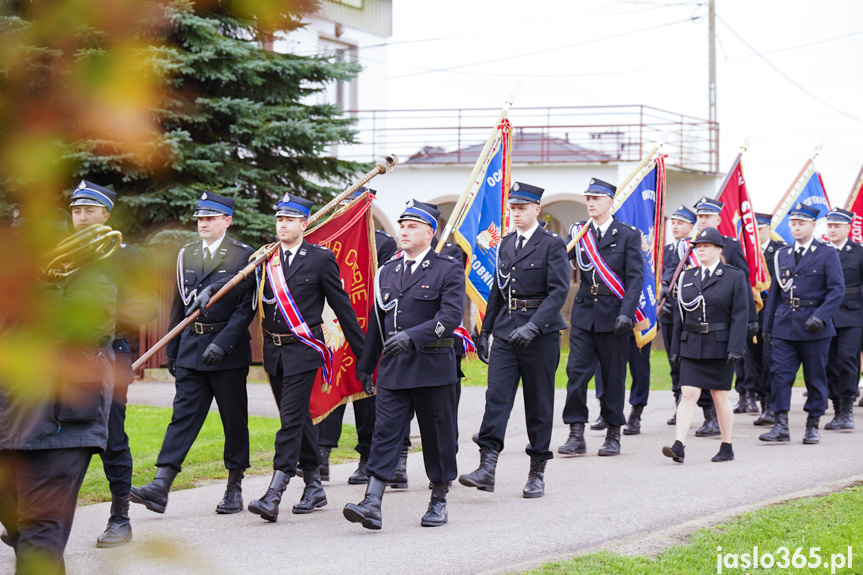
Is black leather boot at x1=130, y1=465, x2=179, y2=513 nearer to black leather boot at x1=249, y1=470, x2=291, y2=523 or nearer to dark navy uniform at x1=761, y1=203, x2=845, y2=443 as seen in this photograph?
black leather boot at x1=249, y1=470, x2=291, y2=523

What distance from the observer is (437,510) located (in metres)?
6.13

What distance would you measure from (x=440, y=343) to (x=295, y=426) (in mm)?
1085

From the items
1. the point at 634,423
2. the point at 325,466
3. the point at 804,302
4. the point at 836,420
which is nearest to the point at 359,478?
the point at 325,466

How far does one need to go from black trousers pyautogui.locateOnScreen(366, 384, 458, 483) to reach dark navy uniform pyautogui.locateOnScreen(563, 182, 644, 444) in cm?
264

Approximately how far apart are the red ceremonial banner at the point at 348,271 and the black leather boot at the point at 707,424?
4012 millimetres

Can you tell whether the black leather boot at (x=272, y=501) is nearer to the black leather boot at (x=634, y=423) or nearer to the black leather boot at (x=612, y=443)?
the black leather boot at (x=612, y=443)

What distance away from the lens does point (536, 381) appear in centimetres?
728

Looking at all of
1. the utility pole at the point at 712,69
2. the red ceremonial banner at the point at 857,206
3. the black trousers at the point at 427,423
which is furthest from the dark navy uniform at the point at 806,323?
the utility pole at the point at 712,69

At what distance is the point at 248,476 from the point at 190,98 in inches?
262

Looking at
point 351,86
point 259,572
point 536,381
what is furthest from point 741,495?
point 351,86

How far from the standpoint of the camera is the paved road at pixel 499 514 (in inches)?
206

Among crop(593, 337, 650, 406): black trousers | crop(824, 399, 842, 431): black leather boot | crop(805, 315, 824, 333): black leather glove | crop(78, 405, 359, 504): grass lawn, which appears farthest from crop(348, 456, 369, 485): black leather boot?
crop(824, 399, 842, 431): black leather boot

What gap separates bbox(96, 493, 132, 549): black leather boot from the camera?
5.37 metres

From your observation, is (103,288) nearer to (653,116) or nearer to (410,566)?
(410,566)
